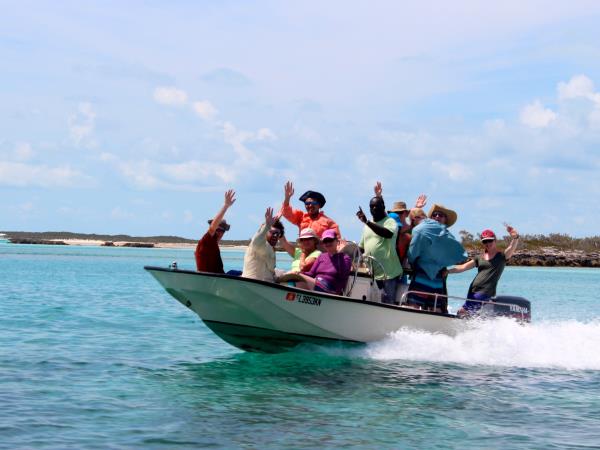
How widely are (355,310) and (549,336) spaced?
12.0 feet

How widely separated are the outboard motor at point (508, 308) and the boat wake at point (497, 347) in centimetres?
12

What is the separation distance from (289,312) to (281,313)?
0.12 m

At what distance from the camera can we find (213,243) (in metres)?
11.6

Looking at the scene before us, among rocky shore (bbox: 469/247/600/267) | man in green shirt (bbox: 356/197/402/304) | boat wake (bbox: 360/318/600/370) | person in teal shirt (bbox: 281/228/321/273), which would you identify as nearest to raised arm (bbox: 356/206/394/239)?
man in green shirt (bbox: 356/197/402/304)

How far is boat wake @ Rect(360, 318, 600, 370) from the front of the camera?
40.6 feet

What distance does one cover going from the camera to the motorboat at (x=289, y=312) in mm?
11617

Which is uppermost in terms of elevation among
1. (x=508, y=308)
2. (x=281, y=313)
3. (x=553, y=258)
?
(x=553, y=258)

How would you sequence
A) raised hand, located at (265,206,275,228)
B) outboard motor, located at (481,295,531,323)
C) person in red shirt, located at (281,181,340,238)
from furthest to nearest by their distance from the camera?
outboard motor, located at (481,295,531,323)
person in red shirt, located at (281,181,340,238)
raised hand, located at (265,206,275,228)

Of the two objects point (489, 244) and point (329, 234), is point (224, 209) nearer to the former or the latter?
point (329, 234)

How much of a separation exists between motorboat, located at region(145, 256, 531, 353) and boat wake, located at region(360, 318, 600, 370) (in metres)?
0.18

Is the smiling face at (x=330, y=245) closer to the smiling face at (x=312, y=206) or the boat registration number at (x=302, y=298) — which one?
the smiling face at (x=312, y=206)

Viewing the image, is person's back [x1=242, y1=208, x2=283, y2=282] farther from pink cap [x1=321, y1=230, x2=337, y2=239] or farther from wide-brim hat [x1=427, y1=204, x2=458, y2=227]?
wide-brim hat [x1=427, y1=204, x2=458, y2=227]

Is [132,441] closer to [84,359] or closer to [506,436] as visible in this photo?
[506,436]

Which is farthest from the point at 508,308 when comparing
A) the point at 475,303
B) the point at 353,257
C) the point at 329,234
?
the point at 329,234
